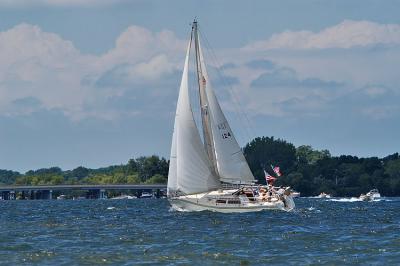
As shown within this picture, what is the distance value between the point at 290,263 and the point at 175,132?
164ft

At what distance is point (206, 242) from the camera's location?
71.8 meters

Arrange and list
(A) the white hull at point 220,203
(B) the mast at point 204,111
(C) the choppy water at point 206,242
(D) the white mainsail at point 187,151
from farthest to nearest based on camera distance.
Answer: (B) the mast at point 204,111, (A) the white hull at point 220,203, (D) the white mainsail at point 187,151, (C) the choppy water at point 206,242

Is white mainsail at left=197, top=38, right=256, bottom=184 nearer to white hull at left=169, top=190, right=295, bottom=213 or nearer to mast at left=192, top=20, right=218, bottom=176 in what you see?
mast at left=192, top=20, right=218, bottom=176

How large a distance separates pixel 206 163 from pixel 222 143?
121 inches

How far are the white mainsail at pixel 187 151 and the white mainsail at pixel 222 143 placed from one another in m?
1.97

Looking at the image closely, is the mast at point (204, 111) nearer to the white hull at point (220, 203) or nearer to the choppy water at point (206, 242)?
the white hull at point (220, 203)

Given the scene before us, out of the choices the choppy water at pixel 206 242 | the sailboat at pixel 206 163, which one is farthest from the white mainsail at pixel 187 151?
the choppy water at pixel 206 242

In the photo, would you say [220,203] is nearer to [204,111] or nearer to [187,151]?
[187,151]

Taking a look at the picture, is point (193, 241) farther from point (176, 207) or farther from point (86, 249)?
point (176, 207)

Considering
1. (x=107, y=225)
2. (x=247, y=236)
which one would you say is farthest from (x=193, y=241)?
(x=107, y=225)

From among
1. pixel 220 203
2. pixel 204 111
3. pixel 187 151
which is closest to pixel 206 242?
pixel 187 151

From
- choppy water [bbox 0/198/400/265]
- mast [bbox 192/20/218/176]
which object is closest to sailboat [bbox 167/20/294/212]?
mast [bbox 192/20/218/176]

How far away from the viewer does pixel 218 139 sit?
110688 millimetres

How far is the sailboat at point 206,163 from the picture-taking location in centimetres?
10806
